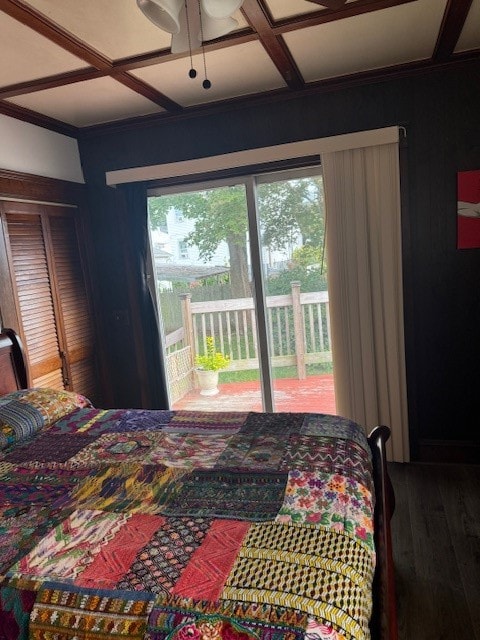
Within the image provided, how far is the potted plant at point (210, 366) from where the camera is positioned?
366 cm

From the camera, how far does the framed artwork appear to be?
9.27 feet

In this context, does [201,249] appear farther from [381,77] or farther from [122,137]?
[381,77]

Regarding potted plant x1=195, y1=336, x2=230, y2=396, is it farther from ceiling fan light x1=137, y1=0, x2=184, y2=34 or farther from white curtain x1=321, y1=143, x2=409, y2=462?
ceiling fan light x1=137, y1=0, x2=184, y2=34

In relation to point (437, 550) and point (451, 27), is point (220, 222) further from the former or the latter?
point (437, 550)

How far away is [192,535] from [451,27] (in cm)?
252

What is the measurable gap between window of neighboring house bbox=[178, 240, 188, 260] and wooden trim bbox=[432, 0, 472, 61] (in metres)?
1.98

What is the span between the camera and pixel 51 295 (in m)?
3.22

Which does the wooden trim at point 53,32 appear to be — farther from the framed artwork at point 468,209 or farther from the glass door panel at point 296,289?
the framed artwork at point 468,209

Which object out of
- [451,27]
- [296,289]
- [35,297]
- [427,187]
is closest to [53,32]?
[35,297]

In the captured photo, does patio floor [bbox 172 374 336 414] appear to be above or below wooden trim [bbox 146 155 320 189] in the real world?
below

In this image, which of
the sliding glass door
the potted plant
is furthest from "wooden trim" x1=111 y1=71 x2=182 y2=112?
the potted plant

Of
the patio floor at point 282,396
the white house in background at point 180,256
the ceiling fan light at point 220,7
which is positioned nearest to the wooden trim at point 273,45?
the ceiling fan light at point 220,7

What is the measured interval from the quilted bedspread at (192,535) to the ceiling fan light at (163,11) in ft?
5.19

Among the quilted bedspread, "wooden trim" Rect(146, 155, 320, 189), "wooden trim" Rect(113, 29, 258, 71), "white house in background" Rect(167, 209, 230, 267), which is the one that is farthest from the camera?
"white house in background" Rect(167, 209, 230, 267)
